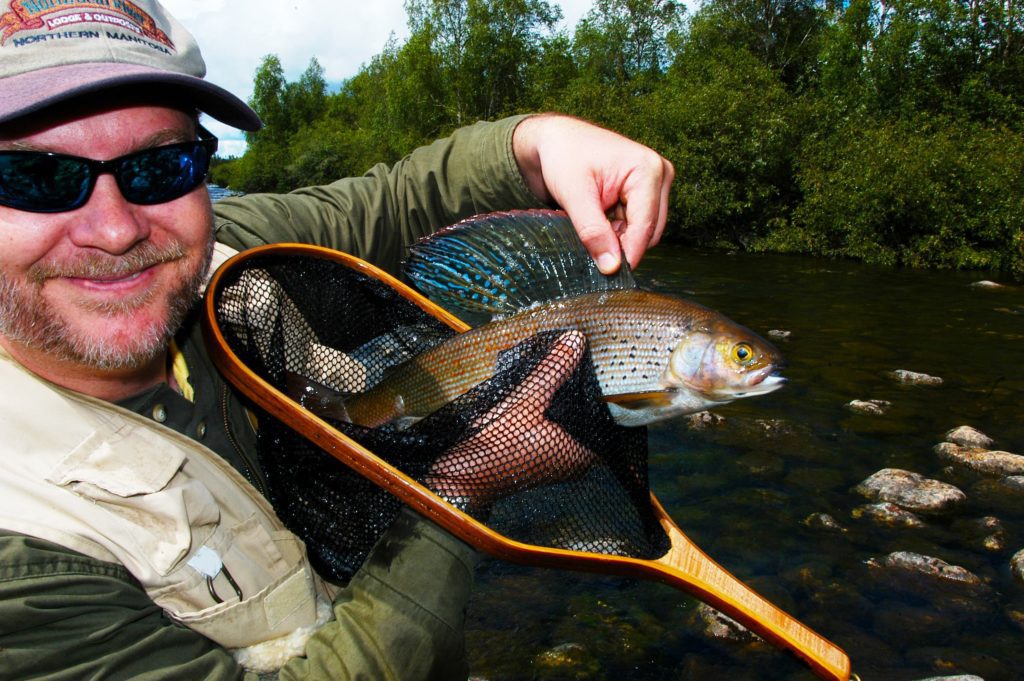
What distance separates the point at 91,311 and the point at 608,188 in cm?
175

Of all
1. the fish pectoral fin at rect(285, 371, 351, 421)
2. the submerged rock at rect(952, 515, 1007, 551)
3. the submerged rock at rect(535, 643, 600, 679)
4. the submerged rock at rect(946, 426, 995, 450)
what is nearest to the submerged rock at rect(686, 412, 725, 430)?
the submerged rock at rect(946, 426, 995, 450)

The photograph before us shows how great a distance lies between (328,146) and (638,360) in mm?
69194

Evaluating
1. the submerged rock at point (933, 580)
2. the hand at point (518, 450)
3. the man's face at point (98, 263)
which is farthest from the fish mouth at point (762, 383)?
the submerged rock at point (933, 580)

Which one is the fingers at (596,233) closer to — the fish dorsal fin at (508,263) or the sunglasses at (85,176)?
the fish dorsal fin at (508,263)

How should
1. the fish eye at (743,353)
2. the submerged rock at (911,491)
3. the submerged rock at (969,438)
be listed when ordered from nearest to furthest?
the fish eye at (743,353) < the submerged rock at (911,491) < the submerged rock at (969,438)

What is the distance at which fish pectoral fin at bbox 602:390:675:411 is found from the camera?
8.43 feet

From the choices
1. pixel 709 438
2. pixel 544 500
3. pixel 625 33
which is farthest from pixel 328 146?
pixel 544 500

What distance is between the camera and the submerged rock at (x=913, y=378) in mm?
9273

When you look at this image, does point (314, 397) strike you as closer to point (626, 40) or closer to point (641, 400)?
point (641, 400)

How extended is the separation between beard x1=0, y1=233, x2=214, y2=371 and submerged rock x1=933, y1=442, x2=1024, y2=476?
716 centimetres

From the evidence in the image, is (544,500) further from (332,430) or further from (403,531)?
(332,430)

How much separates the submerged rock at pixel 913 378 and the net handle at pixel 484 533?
26.6 feet

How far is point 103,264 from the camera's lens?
208cm

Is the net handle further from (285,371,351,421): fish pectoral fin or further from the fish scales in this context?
(285,371,351,421): fish pectoral fin
